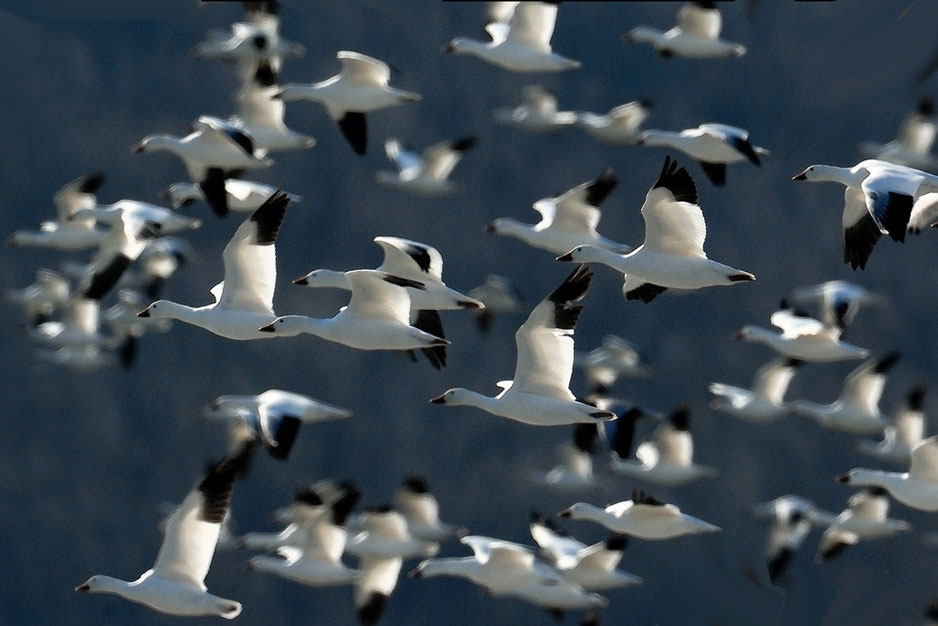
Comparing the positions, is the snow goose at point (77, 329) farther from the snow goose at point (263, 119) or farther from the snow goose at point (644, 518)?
the snow goose at point (644, 518)

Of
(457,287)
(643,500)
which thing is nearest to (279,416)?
(643,500)

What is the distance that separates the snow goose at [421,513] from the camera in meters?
15.4

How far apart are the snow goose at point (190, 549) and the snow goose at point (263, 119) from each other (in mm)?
4302

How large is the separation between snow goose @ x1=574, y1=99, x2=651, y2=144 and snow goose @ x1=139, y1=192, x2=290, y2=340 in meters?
5.77

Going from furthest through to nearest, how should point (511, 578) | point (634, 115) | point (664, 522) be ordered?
point (634, 115), point (511, 578), point (664, 522)

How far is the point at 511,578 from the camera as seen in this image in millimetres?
13336

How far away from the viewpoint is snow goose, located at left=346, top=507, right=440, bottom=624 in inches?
570

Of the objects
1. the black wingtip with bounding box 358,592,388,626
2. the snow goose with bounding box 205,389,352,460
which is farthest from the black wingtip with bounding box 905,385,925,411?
the snow goose with bounding box 205,389,352,460

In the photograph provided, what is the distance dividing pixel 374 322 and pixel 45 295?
7.93m

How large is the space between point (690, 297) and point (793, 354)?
12.7 feet

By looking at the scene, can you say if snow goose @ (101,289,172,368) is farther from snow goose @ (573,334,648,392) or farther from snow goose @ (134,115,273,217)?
snow goose @ (573,334,648,392)

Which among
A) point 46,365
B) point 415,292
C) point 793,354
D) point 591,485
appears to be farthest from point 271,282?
point 46,365

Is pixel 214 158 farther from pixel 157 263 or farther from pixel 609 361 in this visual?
pixel 609 361

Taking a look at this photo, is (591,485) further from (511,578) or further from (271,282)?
(271,282)
